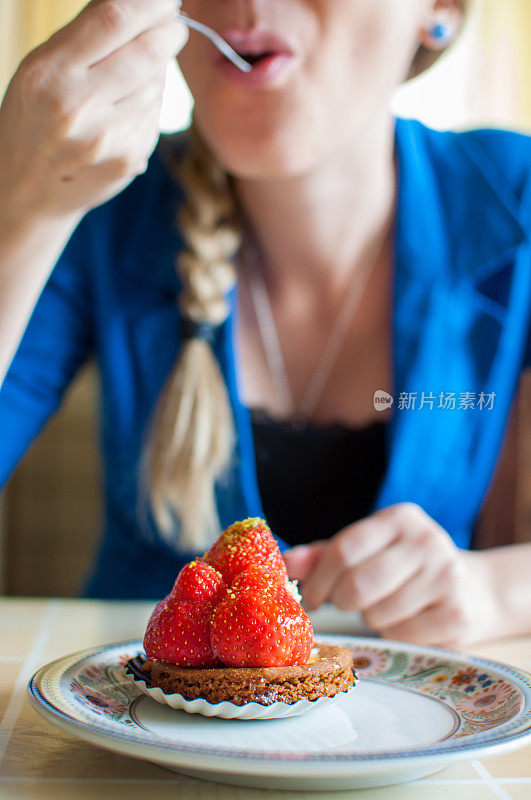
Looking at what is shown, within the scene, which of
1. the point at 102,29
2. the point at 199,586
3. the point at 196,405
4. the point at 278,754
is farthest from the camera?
the point at 196,405

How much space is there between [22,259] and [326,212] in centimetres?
47

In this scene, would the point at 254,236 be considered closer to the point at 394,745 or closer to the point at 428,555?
the point at 428,555

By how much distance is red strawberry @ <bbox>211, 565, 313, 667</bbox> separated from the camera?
15.5 inches

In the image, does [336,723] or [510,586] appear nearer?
[336,723]

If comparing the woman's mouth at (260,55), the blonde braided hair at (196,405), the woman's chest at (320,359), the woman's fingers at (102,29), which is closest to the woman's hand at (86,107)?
the woman's fingers at (102,29)

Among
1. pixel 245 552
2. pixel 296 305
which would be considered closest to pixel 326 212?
pixel 296 305

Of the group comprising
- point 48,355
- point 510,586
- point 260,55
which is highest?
point 260,55

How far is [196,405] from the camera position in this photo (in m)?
0.94

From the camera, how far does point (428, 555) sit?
2.09 ft

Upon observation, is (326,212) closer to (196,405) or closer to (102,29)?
(196,405)

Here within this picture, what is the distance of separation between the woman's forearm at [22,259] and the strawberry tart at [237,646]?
1.19 ft

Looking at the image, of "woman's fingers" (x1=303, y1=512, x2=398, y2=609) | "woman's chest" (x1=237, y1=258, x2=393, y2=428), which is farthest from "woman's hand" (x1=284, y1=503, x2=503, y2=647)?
"woman's chest" (x1=237, y1=258, x2=393, y2=428)

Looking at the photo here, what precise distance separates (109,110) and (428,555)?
0.42 meters

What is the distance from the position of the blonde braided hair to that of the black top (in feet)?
0.21
